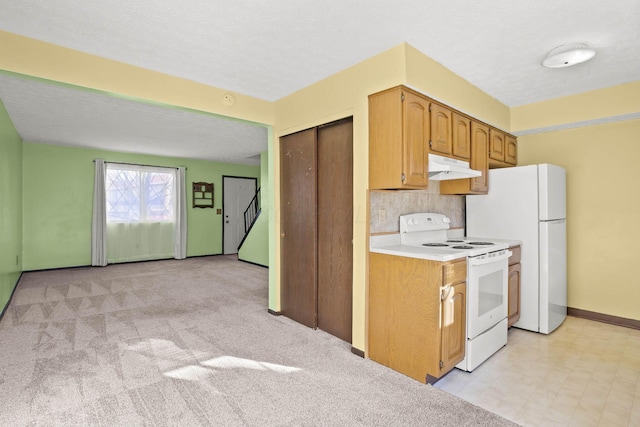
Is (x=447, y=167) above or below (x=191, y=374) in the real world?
above

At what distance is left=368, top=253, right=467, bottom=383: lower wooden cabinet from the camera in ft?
7.40

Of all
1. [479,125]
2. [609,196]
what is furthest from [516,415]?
[609,196]

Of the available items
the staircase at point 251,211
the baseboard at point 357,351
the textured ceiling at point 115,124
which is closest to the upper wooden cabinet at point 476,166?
the baseboard at point 357,351

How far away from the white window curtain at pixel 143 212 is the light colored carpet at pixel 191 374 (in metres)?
3.12

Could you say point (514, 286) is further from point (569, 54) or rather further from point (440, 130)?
point (569, 54)

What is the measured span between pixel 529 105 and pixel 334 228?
2.81m

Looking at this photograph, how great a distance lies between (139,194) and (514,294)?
295 inches

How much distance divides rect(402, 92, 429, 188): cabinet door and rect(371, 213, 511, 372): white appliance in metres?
0.54

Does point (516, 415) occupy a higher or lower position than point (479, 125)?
lower

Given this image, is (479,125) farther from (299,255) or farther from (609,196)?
(299,255)

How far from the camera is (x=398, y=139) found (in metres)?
2.50

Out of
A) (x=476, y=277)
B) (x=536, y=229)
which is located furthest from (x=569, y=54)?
(x=476, y=277)

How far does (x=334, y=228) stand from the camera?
124 inches

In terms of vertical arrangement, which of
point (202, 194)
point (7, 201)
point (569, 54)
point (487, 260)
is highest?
point (569, 54)
